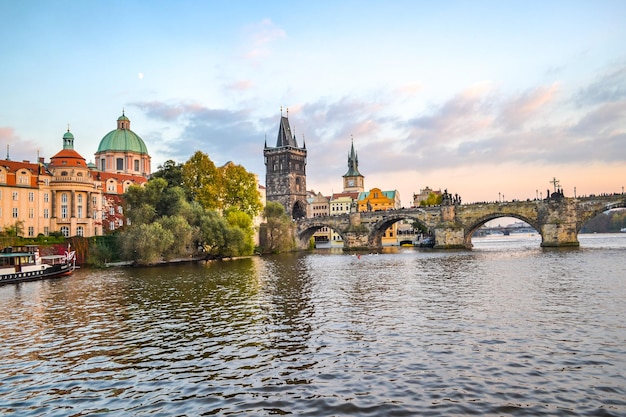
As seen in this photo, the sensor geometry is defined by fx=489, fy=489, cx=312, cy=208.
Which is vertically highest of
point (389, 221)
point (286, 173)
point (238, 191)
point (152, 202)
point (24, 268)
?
point (286, 173)

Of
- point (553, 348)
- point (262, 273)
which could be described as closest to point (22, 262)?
point (262, 273)

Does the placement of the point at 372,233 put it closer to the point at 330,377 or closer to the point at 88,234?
the point at 88,234

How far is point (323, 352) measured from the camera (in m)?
17.7

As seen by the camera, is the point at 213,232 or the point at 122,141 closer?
the point at 213,232

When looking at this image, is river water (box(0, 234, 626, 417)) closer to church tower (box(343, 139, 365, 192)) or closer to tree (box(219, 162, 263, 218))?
tree (box(219, 162, 263, 218))

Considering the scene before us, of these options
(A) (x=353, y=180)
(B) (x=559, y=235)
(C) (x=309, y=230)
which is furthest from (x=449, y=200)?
(A) (x=353, y=180)

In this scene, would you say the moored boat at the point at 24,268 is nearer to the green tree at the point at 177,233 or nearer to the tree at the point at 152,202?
the green tree at the point at 177,233

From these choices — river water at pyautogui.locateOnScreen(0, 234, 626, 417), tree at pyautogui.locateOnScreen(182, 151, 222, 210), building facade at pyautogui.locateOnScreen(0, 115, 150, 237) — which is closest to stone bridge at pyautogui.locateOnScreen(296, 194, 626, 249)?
tree at pyautogui.locateOnScreen(182, 151, 222, 210)

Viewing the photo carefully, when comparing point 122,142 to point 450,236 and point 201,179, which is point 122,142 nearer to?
point 201,179

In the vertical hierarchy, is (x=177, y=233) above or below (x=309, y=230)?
below

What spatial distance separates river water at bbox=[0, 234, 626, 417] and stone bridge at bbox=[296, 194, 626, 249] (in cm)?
4882

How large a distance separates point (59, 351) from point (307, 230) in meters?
95.5

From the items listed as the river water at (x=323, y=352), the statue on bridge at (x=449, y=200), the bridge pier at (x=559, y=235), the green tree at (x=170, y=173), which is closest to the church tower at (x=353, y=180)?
the statue on bridge at (x=449, y=200)

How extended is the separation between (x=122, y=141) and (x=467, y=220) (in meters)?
75.4
